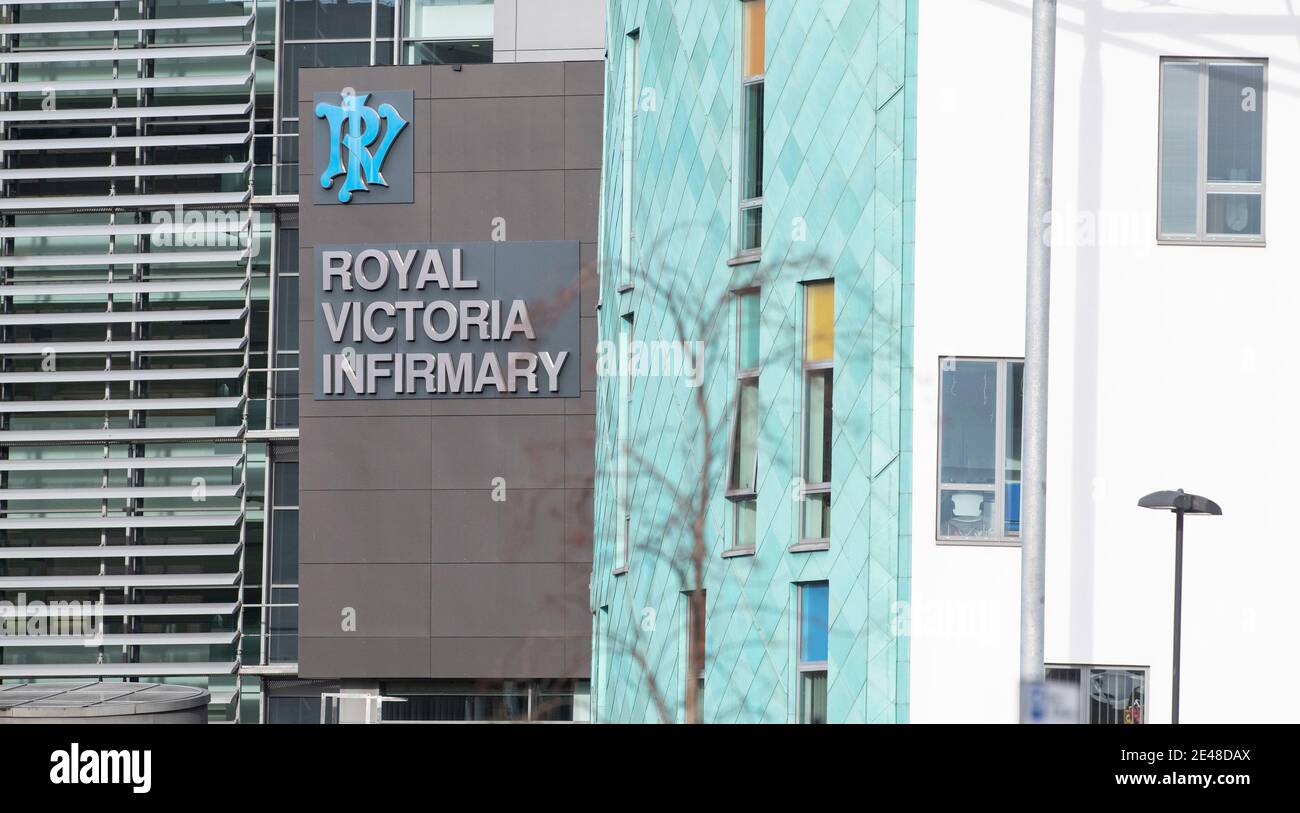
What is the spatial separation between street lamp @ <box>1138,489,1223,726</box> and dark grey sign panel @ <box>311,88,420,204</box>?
2281 centimetres

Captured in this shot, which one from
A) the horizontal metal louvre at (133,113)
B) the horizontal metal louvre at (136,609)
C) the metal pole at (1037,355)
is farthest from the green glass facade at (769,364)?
the horizontal metal louvre at (133,113)

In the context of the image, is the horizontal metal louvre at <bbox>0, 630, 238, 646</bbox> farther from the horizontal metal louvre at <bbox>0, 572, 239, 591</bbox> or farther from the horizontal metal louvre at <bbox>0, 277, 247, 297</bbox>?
the horizontal metal louvre at <bbox>0, 277, 247, 297</bbox>

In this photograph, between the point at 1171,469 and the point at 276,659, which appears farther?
the point at 276,659

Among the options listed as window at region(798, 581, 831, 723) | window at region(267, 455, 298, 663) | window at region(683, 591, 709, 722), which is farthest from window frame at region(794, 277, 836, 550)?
window at region(267, 455, 298, 663)

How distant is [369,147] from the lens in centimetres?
3638

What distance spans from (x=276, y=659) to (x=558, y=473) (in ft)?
22.8

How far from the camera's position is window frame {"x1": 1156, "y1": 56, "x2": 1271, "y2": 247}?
56.9 feet

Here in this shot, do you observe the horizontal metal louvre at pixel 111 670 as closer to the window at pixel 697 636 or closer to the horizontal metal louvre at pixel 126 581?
the horizontal metal louvre at pixel 126 581

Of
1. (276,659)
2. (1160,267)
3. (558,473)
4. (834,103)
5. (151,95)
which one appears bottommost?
(276,659)

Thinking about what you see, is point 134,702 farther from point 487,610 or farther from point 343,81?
point 343,81

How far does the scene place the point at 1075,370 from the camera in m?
17.2

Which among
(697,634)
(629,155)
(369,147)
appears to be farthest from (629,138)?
(369,147)

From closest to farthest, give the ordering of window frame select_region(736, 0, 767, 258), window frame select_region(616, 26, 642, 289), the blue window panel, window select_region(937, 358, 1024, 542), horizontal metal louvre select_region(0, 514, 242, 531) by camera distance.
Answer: window select_region(937, 358, 1024, 542), the blue window panel, window frame select_region(736, 0, 767, 258), window frame select_region(616, 26, 642, 289), horizontal metal louvre select_region(0, 514, 242, 531)
